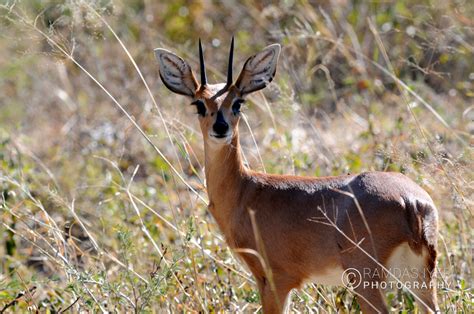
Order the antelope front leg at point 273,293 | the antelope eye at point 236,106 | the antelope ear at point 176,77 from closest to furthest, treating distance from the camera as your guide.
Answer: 1. the antelope front leg at point 273,293
2. the antelope eye at point 236,106
3. the antelope ear at point 176,77

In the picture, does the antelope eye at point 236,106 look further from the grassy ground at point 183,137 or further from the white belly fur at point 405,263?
the white belly fur at point 405,263

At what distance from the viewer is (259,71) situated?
5.54 metres

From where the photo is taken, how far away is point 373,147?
7.64 meters

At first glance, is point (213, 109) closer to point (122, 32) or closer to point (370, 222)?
point (370, 222)

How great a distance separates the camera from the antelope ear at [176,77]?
5.56m

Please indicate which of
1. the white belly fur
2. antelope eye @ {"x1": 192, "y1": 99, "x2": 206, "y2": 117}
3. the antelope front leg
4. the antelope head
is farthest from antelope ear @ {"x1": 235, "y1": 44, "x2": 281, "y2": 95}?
the white belly fur

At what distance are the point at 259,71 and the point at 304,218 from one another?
103cm

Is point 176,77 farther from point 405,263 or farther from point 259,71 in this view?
point 405,263

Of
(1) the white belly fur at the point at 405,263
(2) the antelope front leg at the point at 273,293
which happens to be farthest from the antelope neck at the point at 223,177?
(1) the white belly fur at the point at 405,263

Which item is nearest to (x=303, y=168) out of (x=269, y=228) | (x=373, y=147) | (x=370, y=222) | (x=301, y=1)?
(x=373, y=147)

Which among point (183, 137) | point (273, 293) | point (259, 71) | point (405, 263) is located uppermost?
point (259, 71)

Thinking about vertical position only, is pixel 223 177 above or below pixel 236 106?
below

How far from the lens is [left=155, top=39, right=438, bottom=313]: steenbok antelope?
15.0ft

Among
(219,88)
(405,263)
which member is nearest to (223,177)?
(219,88)
